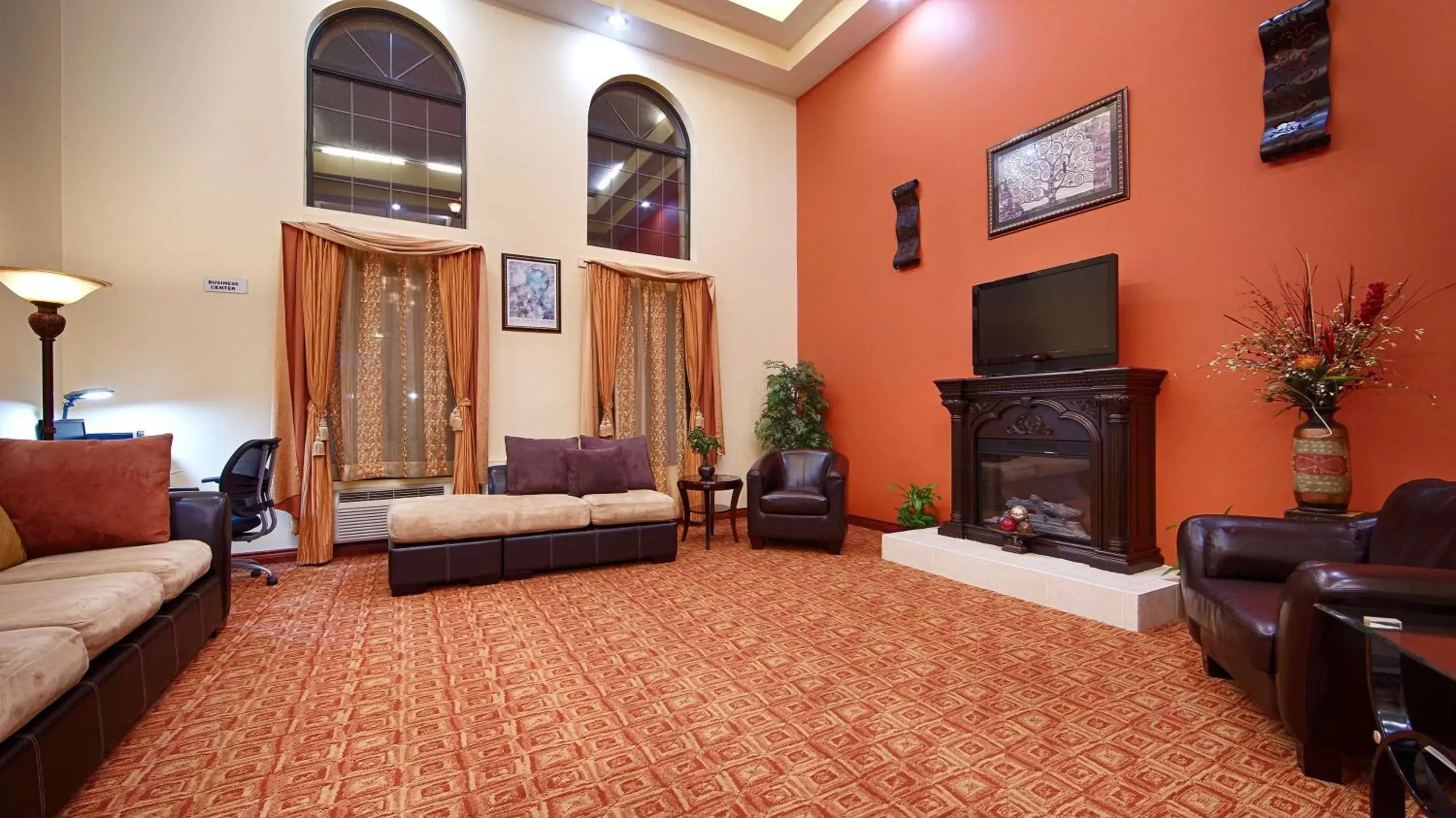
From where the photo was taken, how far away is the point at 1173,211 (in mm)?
3721

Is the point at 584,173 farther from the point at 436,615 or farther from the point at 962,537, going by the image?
Answer: the point at 962,537

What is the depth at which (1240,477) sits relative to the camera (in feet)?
11.2

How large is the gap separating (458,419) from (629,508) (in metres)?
1.88

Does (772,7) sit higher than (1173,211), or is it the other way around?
(772,7)

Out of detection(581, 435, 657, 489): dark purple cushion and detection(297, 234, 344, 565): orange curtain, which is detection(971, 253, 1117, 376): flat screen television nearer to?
detection(581, 435, 657, 489): dark purple cushion

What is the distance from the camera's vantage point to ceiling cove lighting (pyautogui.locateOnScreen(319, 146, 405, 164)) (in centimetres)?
498

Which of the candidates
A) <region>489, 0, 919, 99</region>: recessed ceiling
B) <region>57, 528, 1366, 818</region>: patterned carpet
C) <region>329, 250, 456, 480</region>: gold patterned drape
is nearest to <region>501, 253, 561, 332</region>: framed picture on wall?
→ <region>329, 250, 456, 480</region>: gold patterned drape

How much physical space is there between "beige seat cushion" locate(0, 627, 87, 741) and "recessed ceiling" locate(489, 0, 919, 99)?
19.1 ft

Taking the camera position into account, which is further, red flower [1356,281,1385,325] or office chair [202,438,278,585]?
office chair [202,438,278,585]

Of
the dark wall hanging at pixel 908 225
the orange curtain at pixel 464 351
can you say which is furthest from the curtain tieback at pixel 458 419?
the dark wall hanging at pixel 908 225

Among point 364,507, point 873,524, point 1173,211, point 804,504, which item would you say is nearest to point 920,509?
point 873,524

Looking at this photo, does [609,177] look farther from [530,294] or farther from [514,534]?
[514,534]

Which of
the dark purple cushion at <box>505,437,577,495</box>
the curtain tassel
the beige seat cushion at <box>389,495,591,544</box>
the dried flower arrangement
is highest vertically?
the dried flower arrangement

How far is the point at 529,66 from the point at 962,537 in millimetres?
5720
